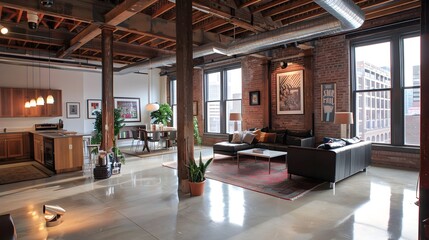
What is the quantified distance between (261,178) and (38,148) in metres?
6.18

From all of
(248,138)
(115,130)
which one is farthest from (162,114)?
(248,138)

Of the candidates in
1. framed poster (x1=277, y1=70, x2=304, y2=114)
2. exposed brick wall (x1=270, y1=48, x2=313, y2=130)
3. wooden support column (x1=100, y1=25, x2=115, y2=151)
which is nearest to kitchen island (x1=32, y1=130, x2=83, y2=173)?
wooden support column (x1=100, y1=25, x2=115, y2=151)

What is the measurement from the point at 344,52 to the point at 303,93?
1.51m

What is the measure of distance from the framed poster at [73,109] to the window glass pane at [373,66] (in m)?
9.46

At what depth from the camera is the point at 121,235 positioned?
288 centimetres

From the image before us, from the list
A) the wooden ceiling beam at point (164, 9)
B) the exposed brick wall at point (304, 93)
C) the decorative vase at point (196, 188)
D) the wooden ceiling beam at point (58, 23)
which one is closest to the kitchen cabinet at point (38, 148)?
the wooden ceiling beam at point (58, 23)

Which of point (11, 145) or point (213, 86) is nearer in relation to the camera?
point (11, 145)

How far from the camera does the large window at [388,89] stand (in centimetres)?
586

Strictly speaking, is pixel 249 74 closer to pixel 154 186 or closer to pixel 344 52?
pixel 344 52

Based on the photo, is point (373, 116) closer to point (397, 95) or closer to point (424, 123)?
point (397, 95)

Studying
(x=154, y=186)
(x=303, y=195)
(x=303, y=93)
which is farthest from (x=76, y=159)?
(x=303, y=93)

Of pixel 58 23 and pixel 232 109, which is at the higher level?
pixel 58 23

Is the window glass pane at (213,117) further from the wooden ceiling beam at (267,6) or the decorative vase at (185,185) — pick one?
the decorative vase at (185,185)

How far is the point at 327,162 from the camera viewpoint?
14.8 feet
